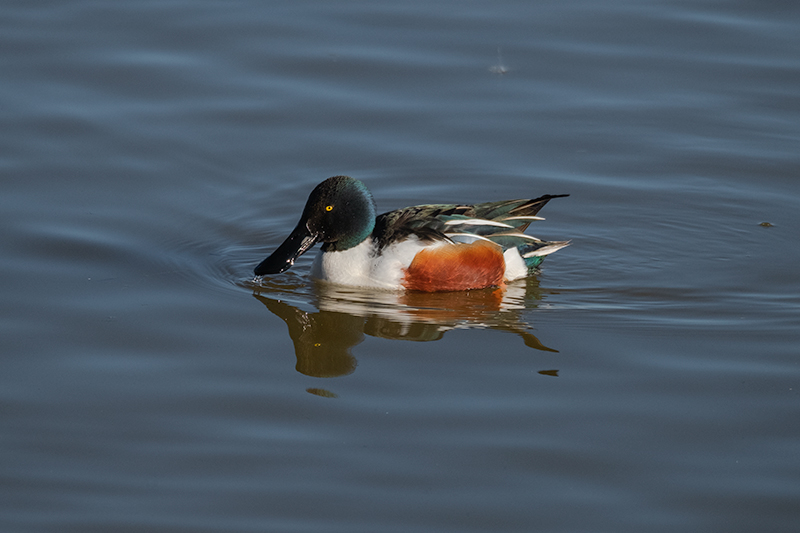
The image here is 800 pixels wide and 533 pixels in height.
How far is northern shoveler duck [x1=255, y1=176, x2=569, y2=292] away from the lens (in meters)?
6.49

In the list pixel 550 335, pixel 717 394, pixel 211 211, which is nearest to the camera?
pixel 717 394

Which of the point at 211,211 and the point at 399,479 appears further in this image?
the point at 211,211

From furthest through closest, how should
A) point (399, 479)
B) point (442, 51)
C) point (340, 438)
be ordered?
point (442, 51), point (340, 438), point (399, 479)

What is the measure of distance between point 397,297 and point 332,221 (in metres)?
0.65

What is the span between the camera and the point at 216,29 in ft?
32.8

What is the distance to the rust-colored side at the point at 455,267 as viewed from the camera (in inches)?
254

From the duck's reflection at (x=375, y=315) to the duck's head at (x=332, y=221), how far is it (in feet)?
0.71

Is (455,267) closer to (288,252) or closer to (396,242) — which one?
(396,242)

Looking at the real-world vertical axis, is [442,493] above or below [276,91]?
below

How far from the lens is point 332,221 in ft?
21.6

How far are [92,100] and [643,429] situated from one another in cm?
596

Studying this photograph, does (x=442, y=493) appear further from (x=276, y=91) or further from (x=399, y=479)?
(x=276, y=91)

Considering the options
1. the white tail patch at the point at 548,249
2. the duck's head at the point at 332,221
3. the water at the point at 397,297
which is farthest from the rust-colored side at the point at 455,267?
the duck's head at the point at 332,221

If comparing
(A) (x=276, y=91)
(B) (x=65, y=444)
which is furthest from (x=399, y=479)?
(A) (x=276, y=91)
